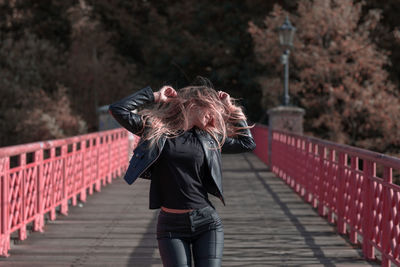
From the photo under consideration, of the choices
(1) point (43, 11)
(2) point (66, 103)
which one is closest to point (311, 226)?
(2) point (66, 103)

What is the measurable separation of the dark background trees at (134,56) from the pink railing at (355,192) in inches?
750

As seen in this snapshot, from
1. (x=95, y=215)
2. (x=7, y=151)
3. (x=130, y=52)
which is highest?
(x=130, y=52)

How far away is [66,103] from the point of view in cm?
4347

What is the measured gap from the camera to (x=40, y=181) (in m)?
9.50

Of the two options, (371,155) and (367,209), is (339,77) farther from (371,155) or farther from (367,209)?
(371,155)

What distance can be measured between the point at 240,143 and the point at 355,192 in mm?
4020

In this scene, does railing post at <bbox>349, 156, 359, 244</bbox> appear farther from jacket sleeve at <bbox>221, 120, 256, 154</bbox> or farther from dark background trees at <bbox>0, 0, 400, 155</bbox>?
dark background trees at <bbox>0, 0, 400, 155</bbox>

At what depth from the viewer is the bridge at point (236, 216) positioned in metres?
7.39

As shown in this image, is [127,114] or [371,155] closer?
[127,114]

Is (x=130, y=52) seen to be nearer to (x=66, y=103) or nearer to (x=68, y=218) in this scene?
(x=66, y=103)

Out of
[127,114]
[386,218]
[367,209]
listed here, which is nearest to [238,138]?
[127,114]

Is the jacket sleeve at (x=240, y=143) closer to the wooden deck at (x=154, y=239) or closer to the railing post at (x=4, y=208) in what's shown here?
the wooden deck at (x=154, y=239)

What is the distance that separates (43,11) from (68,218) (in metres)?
40.1

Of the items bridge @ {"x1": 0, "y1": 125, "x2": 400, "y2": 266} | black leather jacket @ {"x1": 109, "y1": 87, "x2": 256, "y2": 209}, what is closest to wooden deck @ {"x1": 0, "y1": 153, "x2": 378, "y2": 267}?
bridge @ {"x1": 0, "y1": 125, "x2": 400, "y2": 266}
